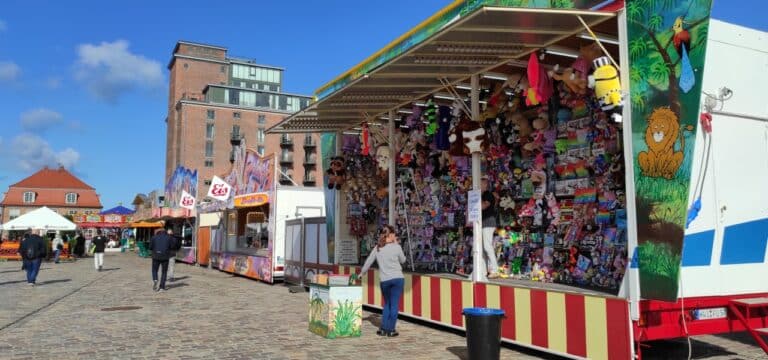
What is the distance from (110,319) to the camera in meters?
10.6

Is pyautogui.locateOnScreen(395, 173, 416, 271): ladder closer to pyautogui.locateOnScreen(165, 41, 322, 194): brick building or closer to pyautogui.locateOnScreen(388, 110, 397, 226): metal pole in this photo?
pyautogui.locateOnScreen(388, 110, 397, 226): metal pole

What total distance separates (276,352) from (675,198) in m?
5.11

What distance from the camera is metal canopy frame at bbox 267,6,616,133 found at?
21.6ft

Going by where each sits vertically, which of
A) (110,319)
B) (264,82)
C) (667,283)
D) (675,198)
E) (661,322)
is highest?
(264,82)

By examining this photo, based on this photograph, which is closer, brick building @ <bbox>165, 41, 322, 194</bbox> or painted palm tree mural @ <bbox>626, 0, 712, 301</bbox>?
painted palm tree mural @ <bbox>626, 0, 712, 301</bbox>

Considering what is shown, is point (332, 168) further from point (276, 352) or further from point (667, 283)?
point (667, 283)

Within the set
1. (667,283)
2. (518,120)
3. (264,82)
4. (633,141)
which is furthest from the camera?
(264,82)

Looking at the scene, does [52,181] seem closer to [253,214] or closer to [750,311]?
[253,214]

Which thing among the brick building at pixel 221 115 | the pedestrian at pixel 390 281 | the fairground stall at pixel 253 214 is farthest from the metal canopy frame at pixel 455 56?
the brick building at pixel 221 115

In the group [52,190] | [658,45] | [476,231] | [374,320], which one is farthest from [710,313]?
[52,190]

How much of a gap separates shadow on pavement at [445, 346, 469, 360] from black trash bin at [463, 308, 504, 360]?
981 millimetres

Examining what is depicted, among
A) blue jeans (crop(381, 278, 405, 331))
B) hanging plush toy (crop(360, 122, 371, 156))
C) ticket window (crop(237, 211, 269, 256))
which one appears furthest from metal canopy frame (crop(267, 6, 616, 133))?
ticket window (crop(237, 211, 269, 256))

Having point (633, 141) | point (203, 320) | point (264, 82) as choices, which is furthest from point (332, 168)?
point (264, 82)

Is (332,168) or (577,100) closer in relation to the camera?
(577,100)
